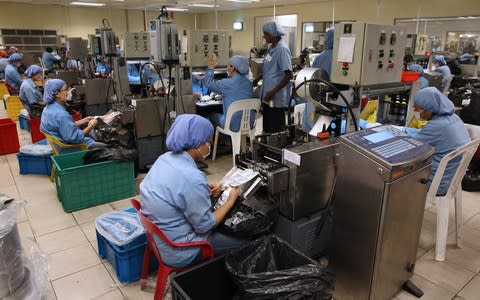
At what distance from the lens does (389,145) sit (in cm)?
175

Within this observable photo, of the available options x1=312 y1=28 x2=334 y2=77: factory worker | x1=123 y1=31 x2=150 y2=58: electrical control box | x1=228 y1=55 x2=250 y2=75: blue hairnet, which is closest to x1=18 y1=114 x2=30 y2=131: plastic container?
x1=123 y1=31 x2=150 y2=58: electrical control box

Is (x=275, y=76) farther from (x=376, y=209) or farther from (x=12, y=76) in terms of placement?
(x=12, y=76)

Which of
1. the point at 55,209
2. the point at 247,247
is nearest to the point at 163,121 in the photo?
the point at 55,209

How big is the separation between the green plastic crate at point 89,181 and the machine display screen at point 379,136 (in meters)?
2.22

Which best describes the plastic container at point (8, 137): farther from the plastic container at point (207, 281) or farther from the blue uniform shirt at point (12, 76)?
the plastic container at point (207, 281)

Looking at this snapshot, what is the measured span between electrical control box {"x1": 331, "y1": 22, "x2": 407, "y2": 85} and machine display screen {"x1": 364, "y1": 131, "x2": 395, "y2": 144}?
48 centimetres

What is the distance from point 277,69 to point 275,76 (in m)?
0.08

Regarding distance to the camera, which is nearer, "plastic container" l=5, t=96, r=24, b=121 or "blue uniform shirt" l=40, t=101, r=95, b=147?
"blue uniform shirt" l=40, t=101, r=95, b=147

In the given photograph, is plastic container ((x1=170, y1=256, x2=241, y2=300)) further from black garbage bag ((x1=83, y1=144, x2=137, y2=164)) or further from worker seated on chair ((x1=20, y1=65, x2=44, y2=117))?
worker seated on chair ((x1=20, y1=65, x2=44, y2=117))

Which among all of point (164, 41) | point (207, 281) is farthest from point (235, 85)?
point (207, 281)

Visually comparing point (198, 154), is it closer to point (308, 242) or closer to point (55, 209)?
point (308, 242)

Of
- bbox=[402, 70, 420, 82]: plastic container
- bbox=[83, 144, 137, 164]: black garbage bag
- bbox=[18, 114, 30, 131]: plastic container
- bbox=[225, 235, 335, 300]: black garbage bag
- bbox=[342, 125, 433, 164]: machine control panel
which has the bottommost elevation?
bbox=[18, 114, 30, 131]: plastic container

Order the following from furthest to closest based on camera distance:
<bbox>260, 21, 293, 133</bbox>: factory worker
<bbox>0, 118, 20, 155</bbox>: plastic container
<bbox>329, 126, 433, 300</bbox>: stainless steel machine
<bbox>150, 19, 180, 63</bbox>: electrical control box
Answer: <bbox>0, 118, 20, 155</bbox>: plastic container → <bbox>260, 21, 293, 133</bbox>: factory worker → <bbox>150, 19, 180, 63</bbox>: electrical control box → <bbox>329, 126, 433, 300</bbox>: stainless steel machine

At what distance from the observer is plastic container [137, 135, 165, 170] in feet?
12.6
